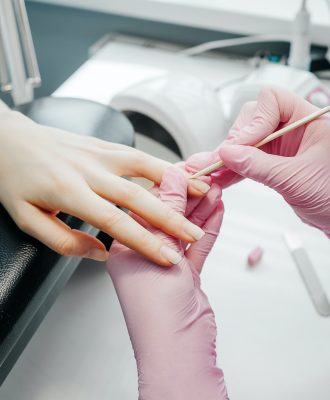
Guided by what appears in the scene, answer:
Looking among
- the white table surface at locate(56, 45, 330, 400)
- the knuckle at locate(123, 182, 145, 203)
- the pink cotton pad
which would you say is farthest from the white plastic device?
the knuckle at locate(123, 182, 145, 203)

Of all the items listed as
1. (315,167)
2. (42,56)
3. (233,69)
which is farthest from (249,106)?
(42,56)

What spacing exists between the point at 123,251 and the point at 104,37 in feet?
3.92

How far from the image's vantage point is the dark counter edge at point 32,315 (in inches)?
26.5

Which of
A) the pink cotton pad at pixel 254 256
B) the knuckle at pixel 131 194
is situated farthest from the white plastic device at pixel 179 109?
the knuckle at pixel 131 194

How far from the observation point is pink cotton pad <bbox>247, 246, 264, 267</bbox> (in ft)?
3.06

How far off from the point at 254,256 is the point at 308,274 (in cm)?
11

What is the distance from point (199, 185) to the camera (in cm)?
78

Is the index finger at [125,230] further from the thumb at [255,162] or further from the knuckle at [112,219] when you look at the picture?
the thumb at [255,162]

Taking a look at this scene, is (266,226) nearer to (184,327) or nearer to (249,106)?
(249,106)

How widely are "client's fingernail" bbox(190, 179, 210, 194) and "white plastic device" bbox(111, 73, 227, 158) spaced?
316 mm

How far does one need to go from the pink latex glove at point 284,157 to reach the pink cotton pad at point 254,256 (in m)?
0.12

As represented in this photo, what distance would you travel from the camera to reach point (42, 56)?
79.0 inches

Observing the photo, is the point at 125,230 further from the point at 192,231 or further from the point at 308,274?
the point at 308,274

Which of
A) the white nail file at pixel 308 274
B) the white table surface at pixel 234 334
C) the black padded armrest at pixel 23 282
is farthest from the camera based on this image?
the white nail file at pixel 308 274
